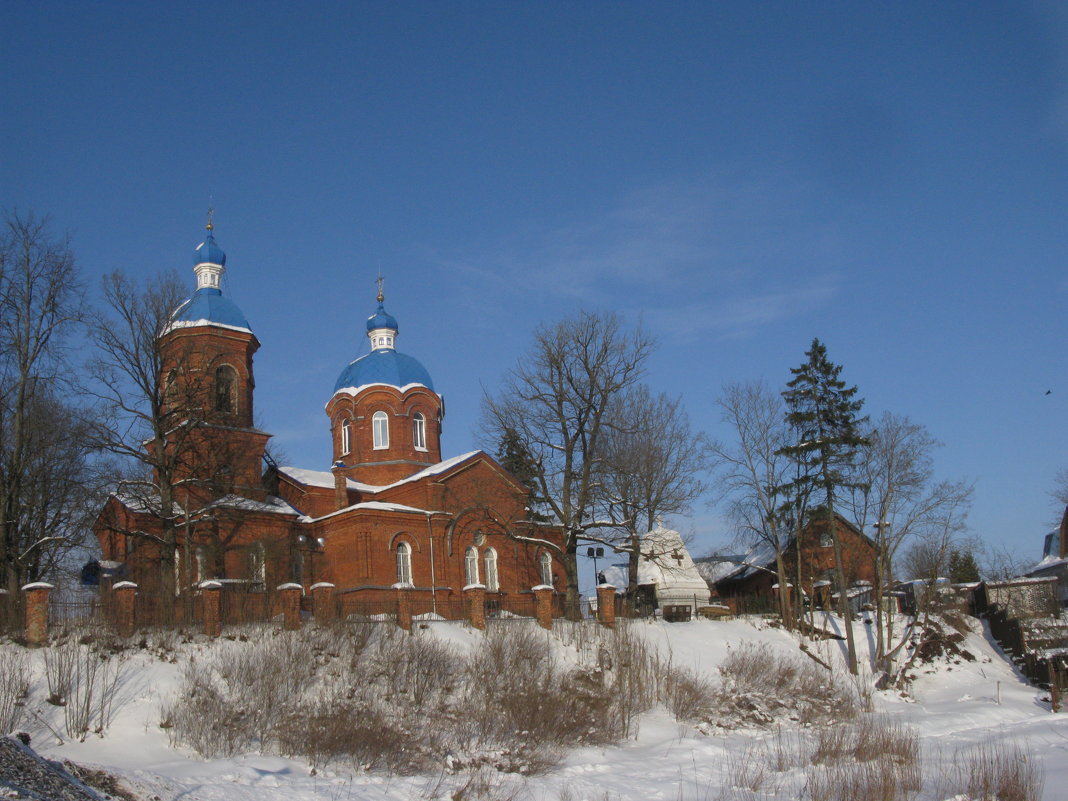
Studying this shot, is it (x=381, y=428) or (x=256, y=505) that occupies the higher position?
(x=381, y=428)

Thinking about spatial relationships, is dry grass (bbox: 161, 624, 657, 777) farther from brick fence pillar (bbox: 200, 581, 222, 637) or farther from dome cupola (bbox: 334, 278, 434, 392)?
dome cupola (bbox: 334, 278, 434, 392)

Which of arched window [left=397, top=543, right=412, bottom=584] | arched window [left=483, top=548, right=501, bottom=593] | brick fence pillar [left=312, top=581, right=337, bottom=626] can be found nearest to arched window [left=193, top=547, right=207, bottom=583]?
arched window [left=397, top=543, right=412, bottom=584]

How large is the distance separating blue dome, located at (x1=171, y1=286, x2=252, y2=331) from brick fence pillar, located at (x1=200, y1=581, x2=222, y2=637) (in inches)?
538

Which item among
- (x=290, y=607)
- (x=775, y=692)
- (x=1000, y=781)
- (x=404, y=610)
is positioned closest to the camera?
(x=1000, y=781)

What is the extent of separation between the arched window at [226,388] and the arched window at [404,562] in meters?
6.79

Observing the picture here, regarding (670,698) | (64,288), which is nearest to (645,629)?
(670,698)

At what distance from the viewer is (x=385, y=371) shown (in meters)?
34.9

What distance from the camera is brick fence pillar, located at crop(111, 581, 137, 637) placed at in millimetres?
17969

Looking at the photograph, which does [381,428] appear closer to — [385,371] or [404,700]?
[385,371]

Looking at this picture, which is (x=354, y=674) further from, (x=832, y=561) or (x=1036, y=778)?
(x=832, y=561)

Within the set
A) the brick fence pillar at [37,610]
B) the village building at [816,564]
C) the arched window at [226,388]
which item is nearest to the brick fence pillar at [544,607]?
the village building at [816,564]

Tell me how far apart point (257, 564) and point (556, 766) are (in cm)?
1415

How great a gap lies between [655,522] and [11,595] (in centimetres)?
1915

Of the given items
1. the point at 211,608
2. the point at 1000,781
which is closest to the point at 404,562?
the point at 211,608
